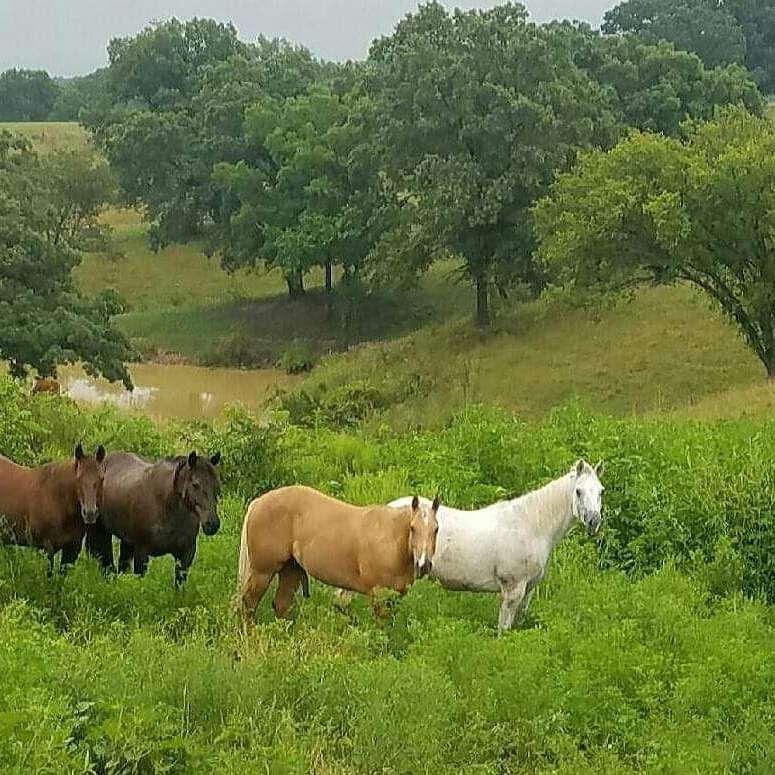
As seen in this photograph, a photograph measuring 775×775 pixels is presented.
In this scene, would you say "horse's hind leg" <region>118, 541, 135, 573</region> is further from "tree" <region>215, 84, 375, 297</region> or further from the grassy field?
the grassy field

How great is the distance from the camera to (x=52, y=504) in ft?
30.9

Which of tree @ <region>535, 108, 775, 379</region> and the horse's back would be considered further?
tree @ <region>535, 108, 775, 379</region>

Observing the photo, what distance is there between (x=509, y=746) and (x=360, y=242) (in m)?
38.2

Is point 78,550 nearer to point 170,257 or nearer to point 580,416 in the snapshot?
point 580,416

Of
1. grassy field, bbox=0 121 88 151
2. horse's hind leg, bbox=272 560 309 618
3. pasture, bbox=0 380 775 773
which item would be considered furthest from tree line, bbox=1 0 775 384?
horse's hind leg, bbox=272 560 309 618

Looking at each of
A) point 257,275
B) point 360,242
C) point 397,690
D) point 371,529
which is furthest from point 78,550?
Result: point 257,275

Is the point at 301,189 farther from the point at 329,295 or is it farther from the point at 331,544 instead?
the point at 331,544

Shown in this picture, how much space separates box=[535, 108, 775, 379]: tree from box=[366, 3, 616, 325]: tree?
539cm

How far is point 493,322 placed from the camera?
40.3 meters

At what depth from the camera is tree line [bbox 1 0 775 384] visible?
3066cm

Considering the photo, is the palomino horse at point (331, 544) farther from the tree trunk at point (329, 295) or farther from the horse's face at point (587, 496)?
the tree trunk at point (329, 295)

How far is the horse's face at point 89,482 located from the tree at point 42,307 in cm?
1889

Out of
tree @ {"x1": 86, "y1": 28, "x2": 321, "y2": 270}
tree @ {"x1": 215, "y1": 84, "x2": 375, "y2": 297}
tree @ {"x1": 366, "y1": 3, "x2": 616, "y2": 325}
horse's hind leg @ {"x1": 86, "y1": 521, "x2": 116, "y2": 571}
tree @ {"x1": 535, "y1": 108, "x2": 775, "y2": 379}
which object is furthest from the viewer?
tree @ {"x1": 86, "y1": 28, "x2": 321, "y2": 270}

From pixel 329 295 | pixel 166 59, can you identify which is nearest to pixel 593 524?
pixel 329 295
